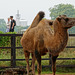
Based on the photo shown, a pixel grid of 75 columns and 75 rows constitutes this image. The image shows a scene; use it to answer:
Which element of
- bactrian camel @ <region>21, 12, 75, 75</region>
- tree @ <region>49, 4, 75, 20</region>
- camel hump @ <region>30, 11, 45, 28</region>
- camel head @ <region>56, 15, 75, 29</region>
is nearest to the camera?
camel head @ <region>56, 15, 75, 29</region>

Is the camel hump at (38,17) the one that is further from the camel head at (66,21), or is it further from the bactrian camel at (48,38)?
the camel head at (66,21)

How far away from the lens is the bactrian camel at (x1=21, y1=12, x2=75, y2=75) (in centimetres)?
565

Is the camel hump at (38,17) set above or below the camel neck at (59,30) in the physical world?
above

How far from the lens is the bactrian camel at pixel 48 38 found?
5.65 m

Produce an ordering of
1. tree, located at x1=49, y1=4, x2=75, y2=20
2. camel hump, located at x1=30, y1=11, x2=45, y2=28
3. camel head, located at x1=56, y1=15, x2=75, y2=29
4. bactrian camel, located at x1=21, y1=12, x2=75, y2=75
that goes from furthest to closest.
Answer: tree, located at x1=49, y1=4, x2=75, y2=20
camel hump, located at x1=30, y1=11, x2=45, y2=28
bactrian camel, located at x1=21, y1=12, x2=75, y2=75
camel head, located at x1=56, y1=15, x2=75, y2=29

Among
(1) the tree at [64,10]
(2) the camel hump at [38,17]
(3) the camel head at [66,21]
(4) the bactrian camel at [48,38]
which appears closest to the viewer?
(3) the camel head at [66,21]

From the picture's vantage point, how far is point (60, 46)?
569 centimetres

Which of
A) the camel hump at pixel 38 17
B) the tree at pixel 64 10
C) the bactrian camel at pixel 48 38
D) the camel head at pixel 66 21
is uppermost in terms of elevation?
the tree at pixel 64 10

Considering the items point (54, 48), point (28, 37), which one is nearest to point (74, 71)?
point (28, 37)

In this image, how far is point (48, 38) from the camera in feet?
20.1

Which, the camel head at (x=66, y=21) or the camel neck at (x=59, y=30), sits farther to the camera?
the camel neck at (x=59, y=30)

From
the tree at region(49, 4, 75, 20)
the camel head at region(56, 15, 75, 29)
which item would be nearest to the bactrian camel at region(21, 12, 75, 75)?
the camel head at region(56, 15, 75, 29)

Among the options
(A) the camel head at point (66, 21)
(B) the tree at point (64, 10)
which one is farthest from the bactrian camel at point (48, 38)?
(B) the tree at point (64, 10)

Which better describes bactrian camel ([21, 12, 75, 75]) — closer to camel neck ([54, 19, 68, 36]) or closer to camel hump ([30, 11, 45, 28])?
camel neck ([54, 19, 68, 36])
